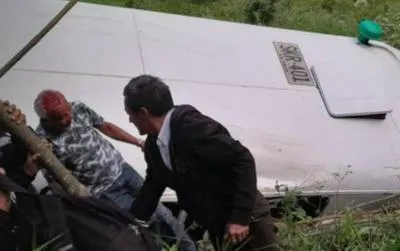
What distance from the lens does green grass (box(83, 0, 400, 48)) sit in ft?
29.8

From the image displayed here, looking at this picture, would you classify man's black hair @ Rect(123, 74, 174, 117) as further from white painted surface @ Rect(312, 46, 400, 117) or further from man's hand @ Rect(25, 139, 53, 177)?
white painted surface @ Rect(312, 46, 400, 117)

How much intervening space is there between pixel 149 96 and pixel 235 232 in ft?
2.32

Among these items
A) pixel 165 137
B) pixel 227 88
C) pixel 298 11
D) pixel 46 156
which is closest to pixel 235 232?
pixel 165 137

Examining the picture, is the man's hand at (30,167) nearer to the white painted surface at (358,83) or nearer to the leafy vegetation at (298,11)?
the white painted surface at (358,83)

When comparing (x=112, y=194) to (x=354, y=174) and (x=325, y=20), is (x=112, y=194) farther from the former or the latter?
(x=325, y=20)

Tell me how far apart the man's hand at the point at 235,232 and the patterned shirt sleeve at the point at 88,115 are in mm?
1132

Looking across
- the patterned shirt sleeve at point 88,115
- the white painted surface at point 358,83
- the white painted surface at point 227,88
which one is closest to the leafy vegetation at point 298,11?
the white painted surface at point 358,83

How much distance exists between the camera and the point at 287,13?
945 centimetres

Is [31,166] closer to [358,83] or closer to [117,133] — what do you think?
[117,133]

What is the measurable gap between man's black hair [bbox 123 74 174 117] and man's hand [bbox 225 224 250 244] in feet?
1.92

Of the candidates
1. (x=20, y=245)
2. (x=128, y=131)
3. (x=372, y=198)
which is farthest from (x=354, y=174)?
(x=20, y=245)

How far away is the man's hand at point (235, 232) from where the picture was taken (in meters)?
3.54

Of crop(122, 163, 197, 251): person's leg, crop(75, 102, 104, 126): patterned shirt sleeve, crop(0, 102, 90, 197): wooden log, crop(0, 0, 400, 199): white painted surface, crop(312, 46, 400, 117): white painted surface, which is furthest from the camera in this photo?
crop(312, 46, 400, 117): white painted surface

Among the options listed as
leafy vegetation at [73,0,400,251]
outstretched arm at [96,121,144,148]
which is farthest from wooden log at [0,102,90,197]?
leafy vegetation at [73,0,400,251]
